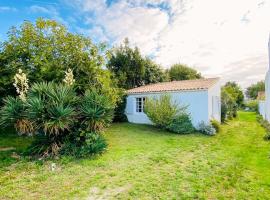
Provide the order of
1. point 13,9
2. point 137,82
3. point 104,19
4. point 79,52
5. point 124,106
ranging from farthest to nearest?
point 137,82
point 124,106
point 104,19
point 79,52
point 13,9

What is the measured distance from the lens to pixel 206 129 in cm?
1493

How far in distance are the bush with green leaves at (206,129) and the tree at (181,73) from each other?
68.7 feet

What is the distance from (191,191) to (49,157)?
19.2 feet

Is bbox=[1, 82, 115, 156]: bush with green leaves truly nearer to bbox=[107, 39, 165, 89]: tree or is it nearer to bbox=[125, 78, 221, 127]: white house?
bbox=[125, 78, 221, 127]: white house

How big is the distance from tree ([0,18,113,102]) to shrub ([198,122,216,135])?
736cm

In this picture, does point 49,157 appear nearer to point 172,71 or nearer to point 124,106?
point 124,106

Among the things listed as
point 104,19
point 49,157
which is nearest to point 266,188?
A: point 49,157

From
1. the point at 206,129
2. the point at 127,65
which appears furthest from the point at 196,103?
the point at 127,65

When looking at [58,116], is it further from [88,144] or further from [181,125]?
[181,125]

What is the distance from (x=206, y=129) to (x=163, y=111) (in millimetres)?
3225

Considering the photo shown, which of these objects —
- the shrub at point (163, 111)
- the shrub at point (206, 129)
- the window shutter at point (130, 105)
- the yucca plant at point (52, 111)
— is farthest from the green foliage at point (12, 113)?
the window shutter at point (130, 105)

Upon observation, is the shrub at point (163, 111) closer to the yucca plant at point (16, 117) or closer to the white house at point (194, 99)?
the white house at point (194, 99)

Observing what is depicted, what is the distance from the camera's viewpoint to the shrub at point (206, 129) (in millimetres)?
14688

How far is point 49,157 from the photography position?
28.8 ft
